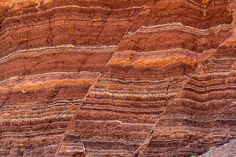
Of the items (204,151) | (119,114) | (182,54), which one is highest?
(182,54)

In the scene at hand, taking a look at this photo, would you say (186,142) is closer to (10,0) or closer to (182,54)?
(182,54)

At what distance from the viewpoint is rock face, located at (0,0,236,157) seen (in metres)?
13.7

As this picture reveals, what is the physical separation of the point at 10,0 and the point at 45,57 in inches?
63.8

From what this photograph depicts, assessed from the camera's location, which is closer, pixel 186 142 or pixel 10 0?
pixel 186 142

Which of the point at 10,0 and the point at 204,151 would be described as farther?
the point at 10,0

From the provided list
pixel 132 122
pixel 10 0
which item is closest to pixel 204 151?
pixel 132 122

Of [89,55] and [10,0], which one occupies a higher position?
[10,0]

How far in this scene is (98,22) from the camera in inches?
562

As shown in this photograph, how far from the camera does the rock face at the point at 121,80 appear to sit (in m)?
13.7

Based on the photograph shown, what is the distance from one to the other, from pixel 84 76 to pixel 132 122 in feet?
4.57

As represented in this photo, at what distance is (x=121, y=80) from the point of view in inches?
547

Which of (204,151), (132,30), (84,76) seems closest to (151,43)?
(132,30)

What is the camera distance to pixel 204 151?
13.8m

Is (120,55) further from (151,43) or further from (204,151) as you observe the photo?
(204,151)
